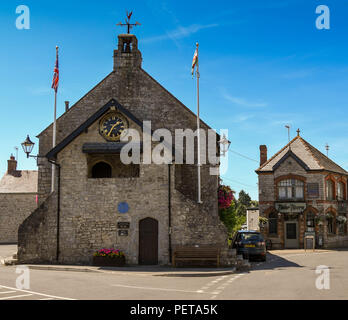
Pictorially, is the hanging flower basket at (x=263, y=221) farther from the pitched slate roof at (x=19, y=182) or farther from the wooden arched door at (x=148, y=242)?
the pitched slate roof at (x=19, y=182)

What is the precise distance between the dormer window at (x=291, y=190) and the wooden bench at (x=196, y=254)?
56.4 feet

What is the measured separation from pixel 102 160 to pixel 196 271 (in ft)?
28.0

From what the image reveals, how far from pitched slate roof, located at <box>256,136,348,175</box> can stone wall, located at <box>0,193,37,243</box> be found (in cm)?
2725

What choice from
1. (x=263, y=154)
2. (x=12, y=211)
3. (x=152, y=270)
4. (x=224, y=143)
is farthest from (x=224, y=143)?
(x=12, y=211)

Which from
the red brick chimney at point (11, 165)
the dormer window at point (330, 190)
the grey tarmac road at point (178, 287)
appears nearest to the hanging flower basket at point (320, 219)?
the dormer window at point (330, 190)

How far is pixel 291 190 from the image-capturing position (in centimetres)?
3391

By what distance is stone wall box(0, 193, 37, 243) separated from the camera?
4516 centimetres

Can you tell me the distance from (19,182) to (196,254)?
35.3 m

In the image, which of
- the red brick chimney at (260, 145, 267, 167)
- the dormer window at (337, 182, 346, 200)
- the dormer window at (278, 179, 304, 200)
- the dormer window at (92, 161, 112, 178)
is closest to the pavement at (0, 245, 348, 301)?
the dormer window at (92, 161, 112, 178)

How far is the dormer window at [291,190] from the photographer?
3375cm

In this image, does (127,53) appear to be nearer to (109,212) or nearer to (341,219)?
(109,212)
